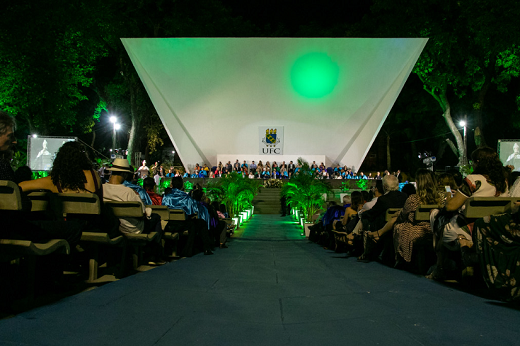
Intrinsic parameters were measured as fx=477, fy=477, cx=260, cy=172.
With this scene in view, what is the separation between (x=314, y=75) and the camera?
24734mm

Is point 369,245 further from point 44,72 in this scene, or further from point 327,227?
point 44,72

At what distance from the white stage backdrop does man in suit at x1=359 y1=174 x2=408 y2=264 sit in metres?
18.7

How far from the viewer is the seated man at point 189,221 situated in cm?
655

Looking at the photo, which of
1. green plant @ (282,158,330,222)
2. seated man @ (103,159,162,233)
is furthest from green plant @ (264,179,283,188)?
seated man @ (103,159,162,233)

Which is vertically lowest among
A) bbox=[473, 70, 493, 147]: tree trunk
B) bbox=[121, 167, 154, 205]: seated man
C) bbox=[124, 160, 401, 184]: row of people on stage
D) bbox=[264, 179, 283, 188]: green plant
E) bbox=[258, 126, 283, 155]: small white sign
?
bbox=[121, 167, 154, 205]: seated man

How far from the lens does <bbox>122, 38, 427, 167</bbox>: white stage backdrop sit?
928 inches

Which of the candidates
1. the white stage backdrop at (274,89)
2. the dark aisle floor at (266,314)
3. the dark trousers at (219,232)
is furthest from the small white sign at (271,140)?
the dark aisle floor at (266,314)

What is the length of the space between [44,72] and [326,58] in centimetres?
1363

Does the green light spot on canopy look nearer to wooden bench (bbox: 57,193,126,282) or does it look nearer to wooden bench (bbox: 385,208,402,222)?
wooden bench (bbox: 385,208,402,222)

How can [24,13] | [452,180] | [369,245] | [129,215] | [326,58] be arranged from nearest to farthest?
[129,215] < [452,180] < [369,245] < [24,13] < [326,58]

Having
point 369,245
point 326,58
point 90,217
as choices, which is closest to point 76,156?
point 90,217

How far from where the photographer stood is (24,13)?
805 inches

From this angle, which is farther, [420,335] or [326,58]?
[326,58]

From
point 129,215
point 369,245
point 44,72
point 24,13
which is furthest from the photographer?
point 44,72
